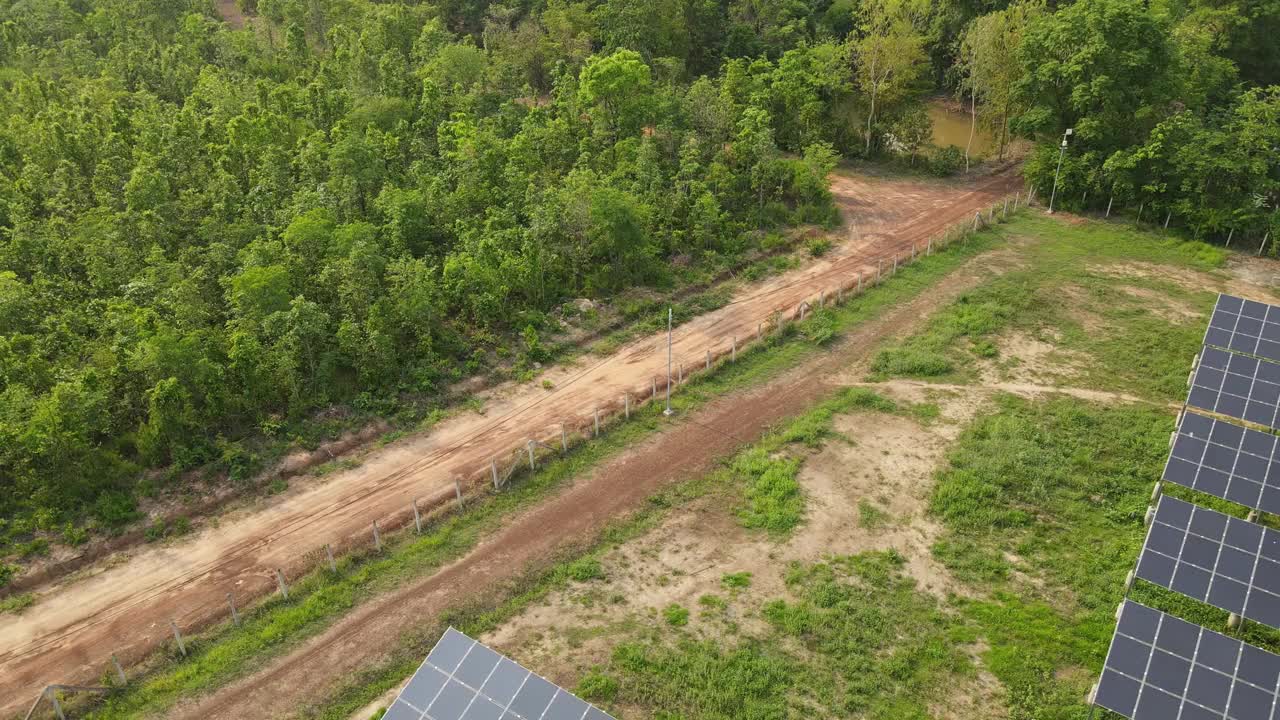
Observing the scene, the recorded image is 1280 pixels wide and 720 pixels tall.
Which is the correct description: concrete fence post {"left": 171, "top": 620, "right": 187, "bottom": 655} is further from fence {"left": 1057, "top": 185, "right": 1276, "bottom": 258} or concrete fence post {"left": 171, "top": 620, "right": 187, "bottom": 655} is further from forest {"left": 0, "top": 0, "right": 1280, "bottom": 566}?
fence {"left": 1057, "top": 185, "right": 1276, "bottom": 258}

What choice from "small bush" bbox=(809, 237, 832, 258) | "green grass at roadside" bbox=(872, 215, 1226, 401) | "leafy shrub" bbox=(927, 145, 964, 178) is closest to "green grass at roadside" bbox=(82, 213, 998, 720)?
"green grass at roadside" bbox=(872, 215, 1226, 401)

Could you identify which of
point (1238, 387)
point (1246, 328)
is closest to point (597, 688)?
point (1238, 387)

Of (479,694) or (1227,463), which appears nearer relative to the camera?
(479,694)

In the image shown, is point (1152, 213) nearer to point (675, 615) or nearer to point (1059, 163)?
point (1059, 163)

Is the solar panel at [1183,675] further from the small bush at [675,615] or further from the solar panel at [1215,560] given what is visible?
the small bush at [675,615]

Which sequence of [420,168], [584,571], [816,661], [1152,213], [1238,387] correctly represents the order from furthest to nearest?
1. [1152,213]
2. [420,168]
3. [1238,387]
4. [584,571]
5. [816,661]

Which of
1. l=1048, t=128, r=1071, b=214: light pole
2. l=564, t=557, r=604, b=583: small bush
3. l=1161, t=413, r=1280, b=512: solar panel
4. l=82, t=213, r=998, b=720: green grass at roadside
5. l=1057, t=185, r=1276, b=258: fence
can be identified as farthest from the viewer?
l=1048, t=128, r=1071, b=214: light pole
